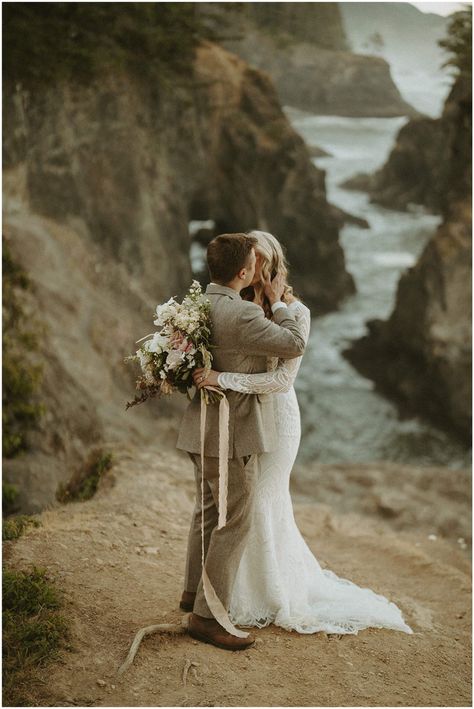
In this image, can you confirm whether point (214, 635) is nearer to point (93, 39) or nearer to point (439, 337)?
point (93, 39)

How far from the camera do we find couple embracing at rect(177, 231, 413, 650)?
12.1 feet

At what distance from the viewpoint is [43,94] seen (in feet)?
40.1

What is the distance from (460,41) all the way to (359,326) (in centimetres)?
758

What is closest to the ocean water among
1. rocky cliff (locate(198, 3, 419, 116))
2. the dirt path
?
rocky cliff (locate(198, 3, 419, 116))

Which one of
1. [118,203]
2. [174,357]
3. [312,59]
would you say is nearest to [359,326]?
[312,59]

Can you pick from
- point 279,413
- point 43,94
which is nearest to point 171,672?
point 279,413

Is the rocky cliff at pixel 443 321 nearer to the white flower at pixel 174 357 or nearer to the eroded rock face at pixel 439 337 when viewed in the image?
the eroded rock face at pixel 439 337

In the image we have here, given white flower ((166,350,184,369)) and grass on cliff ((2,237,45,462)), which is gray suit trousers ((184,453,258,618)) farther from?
grass on cliff ((2,237,45,462))

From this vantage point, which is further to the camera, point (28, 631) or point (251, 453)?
point (28, 631)

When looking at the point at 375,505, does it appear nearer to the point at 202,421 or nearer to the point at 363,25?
the point at 202,421

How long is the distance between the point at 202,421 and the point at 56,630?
147 centimetres

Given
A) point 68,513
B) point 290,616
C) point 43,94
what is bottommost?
point 68,513

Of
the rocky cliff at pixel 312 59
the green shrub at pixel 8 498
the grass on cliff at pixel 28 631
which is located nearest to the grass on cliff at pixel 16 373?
the green shrub at pixel 8 498

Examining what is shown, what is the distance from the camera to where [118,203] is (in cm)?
1404
